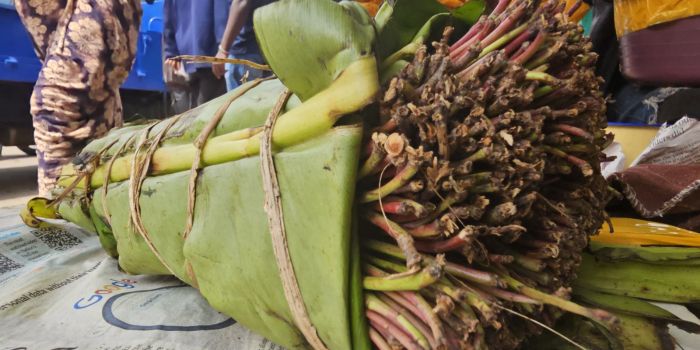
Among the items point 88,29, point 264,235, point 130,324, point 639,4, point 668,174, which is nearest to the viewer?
point 264,235

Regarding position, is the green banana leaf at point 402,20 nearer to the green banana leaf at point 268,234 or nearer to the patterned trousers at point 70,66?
the green banana leaf at point 268,234

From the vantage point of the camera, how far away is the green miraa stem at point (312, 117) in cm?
54

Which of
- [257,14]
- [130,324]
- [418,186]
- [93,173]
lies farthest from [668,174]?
[93,173]

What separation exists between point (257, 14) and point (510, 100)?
1.09ft

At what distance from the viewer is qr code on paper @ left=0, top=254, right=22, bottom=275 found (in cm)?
112

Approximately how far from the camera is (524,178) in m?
0.52

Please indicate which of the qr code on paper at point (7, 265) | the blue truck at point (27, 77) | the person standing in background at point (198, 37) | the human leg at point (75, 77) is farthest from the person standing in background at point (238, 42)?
the qr code on paper at point (7, 265)

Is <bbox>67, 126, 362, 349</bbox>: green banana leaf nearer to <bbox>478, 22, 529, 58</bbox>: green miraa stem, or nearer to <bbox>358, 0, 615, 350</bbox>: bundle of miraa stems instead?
<bbox>358, 0, 615, 350</bbox>: bundle of miraa stems

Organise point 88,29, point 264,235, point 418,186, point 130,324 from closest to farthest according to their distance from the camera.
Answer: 1. point 418,186
2. point 264,235
3. point 130,324
4. point 88,29

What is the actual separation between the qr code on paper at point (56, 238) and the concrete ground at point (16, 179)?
1.31m

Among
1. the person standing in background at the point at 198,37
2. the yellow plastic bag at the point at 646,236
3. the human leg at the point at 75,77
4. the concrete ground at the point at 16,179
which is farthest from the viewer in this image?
the concrete ground at the point at 16,179

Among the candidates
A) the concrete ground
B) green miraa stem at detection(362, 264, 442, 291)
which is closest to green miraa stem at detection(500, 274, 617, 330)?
green miraa stem at detection(362, 264, 442, 291)

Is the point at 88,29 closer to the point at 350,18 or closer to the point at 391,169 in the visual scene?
the point at 350,18

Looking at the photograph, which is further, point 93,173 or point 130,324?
point 93,173
